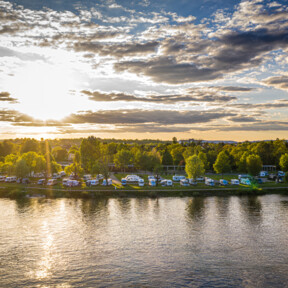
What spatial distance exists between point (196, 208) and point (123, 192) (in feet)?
68.3

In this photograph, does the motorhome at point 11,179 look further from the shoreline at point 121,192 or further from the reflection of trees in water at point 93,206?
the reflection of trees in water at point 93,206

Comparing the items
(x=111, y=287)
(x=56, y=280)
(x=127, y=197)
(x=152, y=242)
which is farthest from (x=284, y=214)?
(x=56, y=280)

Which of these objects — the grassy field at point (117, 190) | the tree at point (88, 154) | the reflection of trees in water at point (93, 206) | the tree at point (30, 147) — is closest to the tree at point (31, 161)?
the grassy field at point (117, 190)

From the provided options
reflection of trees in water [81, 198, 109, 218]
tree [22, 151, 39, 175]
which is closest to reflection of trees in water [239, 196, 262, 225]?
reflection of trees in water [81, 198, 109, 218]

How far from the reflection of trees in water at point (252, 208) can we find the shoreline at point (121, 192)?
17.4 ft

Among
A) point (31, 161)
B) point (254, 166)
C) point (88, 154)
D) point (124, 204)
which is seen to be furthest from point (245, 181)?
point (31, 161)

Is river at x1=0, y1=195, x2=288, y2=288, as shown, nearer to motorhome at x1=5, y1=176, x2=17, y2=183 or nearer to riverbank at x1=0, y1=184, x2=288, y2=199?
riverbank at x1=0, y1=184, x2=288, y2=199

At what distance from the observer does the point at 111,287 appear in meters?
25.8

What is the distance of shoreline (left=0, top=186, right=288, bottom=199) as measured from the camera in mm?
66312

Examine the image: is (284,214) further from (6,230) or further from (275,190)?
(6,230)

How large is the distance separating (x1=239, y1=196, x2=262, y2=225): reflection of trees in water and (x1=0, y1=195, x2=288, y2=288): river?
Answer: 0.20 m

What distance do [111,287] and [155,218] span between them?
2232cm

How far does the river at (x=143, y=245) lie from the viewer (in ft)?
90.1

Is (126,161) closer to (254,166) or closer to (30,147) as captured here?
(254,166)
